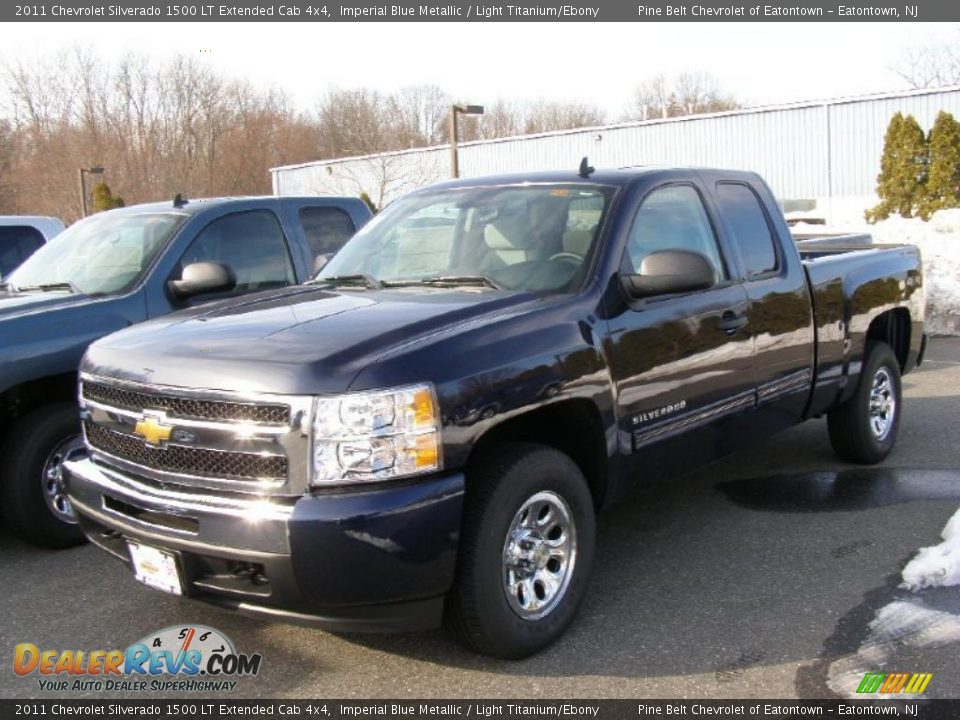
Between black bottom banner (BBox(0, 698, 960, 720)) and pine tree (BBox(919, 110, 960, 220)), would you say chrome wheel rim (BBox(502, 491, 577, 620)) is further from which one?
pine tree (BBox(919, 110, 960, 220))

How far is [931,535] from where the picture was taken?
4816 millimetres

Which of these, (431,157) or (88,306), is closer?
(88,306)

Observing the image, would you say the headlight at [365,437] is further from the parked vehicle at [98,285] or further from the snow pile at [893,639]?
the snow pile at [893,639]

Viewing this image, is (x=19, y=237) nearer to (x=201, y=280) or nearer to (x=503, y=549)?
(x=201, y=280)

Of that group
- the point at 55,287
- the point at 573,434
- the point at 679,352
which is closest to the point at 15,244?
the point at 55,287

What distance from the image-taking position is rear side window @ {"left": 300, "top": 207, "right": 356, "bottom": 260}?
6.81 meters

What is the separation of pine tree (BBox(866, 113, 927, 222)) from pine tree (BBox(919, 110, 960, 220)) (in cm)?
41

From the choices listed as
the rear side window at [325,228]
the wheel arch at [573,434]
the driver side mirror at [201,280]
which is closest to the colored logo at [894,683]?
the wheel arch at [573,434]

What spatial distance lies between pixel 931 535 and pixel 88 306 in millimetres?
4725

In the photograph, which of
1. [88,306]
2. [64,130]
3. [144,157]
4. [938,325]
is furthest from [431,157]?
[88,306]

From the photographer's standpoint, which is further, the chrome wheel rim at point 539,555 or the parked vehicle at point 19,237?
the parked vehicle at point 19,237

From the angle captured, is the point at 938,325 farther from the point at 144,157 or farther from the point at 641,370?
the point at 144,157

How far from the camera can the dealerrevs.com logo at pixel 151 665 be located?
11.6 feet

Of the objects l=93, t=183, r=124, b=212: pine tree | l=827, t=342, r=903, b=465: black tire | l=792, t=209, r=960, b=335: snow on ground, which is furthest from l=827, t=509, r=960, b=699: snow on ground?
l=93, t=183, r=124, b=212: pine tree
